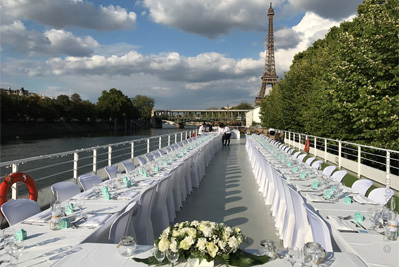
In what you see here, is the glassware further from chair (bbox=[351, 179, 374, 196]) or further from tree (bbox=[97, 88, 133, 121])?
tree (bbox=[97, 88, 133, 121])

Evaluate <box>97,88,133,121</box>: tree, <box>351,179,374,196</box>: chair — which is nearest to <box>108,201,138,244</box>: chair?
<box>351,179,374,196</box>: chair

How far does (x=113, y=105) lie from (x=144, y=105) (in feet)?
91.2

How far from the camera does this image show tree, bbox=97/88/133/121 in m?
78.2

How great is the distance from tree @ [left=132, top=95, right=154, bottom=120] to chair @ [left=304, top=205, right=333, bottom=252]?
3979 inches

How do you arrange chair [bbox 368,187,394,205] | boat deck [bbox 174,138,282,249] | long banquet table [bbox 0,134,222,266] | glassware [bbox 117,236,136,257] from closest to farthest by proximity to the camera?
glassware [bbox 117,236,136,257]
long banquet table [bbox 0,134,222,266]
chair [bbox 368,187,394,205]
boat deck [bbox 174,138,282,249]

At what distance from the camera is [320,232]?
10.2 ft

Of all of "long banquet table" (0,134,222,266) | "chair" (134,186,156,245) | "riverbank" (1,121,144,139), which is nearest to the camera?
"long banquet table" (0,134,222,266)

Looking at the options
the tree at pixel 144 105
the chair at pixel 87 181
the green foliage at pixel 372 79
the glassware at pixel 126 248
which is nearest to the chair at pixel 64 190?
the chair at pixel 87 181

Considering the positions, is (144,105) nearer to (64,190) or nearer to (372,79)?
(372,79)

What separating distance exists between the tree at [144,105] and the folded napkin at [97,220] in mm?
100525

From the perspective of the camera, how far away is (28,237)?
9.06 feet

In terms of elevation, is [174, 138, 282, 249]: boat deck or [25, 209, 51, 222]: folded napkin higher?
[25, 209, 51, 222]: folded napkin

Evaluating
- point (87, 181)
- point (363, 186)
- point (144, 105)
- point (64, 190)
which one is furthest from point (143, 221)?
point (144, 105)

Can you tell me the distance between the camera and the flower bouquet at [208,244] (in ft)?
A: 6.20
